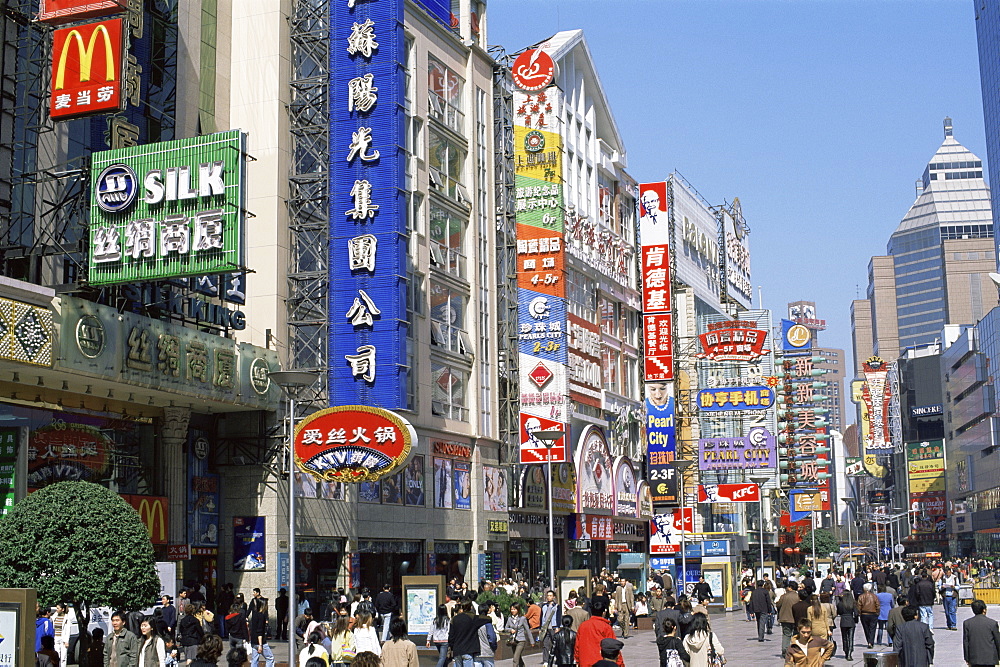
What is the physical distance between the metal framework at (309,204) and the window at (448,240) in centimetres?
808

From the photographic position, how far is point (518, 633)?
27.0 metres

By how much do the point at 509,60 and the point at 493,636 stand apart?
41.1 m

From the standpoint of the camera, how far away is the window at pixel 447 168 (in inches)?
2000

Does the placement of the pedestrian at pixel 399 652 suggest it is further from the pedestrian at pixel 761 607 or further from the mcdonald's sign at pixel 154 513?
the pedestrian at pixel 761 607

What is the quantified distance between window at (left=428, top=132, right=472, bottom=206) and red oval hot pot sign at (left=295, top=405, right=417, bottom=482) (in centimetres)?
1654

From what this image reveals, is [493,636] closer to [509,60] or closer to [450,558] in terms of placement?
[450,558]

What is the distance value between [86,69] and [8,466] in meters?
9.78

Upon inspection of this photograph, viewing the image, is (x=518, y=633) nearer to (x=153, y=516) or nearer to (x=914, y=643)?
(x=914, y=643)

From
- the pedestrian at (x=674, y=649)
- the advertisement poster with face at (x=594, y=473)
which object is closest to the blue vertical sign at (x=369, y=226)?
the pedestrian at (x=674, y=649)

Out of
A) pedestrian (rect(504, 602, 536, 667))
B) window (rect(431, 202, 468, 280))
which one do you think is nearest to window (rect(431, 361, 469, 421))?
window (rect(431, 202, 468, 280))

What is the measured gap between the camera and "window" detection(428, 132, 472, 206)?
5081 cm

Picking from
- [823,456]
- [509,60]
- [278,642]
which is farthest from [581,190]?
[823,456]

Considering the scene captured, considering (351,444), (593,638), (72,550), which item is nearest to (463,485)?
(351,444)

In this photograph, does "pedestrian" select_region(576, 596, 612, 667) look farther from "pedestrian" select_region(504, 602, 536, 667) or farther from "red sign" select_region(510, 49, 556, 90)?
"red sign" select_region(510, 49, 556, 90)
